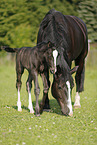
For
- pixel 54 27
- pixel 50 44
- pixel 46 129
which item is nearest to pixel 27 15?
pixel 54 27

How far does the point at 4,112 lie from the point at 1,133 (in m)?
2.24

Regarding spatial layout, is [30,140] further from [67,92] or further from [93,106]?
[93,106]

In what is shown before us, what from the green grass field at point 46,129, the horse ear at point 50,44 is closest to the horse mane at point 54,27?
the horse ear at point 50,44

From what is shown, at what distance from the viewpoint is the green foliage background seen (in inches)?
843

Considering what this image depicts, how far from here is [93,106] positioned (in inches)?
357

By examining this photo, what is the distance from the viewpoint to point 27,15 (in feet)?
101

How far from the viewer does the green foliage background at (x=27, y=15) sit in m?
21.4

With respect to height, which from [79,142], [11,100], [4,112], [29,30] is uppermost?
[79,142]

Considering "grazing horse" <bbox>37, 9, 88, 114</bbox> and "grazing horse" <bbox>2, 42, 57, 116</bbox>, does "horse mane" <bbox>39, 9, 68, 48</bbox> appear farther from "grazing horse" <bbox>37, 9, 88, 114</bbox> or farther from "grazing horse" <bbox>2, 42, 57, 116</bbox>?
"grazing horse" <bbox>2, 42, 57, 116</bbox>

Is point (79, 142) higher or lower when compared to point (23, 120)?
higher

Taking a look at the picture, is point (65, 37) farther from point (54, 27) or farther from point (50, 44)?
point (50, 44)

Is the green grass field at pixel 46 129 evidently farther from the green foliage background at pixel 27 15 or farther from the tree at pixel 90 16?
the tree at pixel 90 16

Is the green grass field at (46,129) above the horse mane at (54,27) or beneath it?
beneath

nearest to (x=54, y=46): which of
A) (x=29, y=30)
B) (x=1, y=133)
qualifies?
(x=1, y=133)
